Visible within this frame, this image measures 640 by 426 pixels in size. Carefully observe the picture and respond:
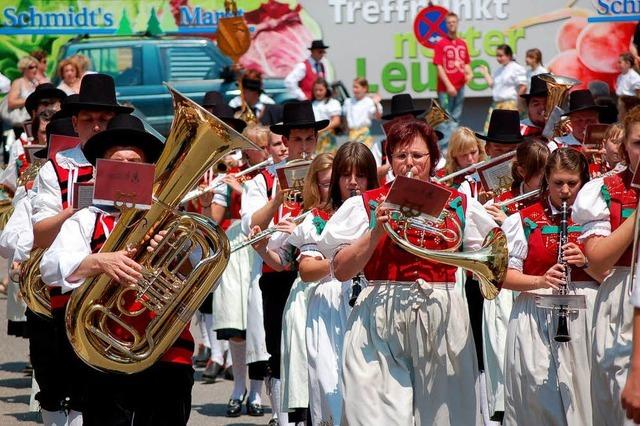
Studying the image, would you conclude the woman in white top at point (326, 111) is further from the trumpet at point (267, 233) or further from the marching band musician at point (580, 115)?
the trumpet at point (267, 233)

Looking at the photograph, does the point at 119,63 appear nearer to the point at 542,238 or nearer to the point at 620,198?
the point at 542,238

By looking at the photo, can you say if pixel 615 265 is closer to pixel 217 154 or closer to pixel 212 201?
pixel 217 154

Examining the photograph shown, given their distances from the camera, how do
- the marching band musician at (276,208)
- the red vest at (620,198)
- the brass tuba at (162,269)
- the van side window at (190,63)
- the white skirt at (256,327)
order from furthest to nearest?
the van side window at (190,63) < the white skirt at (256,327) < the marching band musician at (276,208) < the brass tuba at (162,269) < the red vest at (620,198)

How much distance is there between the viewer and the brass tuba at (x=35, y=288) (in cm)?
807

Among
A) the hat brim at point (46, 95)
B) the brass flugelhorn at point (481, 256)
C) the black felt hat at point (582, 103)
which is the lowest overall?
the brass flugelhorn at point (481, 256)

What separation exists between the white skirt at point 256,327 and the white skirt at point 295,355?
1276 millimetres

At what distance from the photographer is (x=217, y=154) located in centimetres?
622

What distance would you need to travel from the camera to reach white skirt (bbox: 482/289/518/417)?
28.3 ft

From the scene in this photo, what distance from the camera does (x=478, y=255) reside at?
6.04 meters

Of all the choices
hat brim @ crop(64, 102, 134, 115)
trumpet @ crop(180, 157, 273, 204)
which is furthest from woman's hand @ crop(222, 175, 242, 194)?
hat brim @ crop(64, 102, 134, 115)

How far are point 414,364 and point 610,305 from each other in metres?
0.92

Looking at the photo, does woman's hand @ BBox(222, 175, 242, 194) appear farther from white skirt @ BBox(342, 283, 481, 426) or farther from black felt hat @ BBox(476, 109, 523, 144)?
white skirt @ BBox(342, 283, 481, 426)

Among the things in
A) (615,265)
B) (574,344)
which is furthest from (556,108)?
(615,265)

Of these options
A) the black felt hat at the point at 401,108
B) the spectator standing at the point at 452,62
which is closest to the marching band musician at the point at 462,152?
the black felt hat at the point at 401,108
